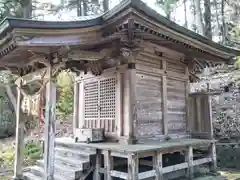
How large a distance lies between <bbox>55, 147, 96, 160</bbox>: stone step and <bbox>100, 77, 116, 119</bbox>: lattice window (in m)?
1.03

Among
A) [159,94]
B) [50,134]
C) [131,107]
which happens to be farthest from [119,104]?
[50,134]

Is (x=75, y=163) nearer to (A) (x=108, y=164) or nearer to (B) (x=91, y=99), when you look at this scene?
(A) (x=108, y=164)

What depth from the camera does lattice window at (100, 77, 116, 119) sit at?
Answer: 219 inches

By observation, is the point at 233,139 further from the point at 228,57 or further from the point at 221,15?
the point at 221,15

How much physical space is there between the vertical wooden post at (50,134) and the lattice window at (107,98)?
1509 mm

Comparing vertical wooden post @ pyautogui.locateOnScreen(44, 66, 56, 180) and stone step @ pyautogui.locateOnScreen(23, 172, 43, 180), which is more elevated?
vertical wooden post @ pyautogui.locateOnScreen(44, 66, 56, 180)

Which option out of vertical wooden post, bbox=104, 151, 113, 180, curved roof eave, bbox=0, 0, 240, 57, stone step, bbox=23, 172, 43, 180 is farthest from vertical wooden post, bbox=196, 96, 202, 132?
stone step, bbox=23, 172, 43, 180

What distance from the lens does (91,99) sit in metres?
6.18

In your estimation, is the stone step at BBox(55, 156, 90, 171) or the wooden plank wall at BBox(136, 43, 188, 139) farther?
the wooden plank wall at BBox(136, 43, 188, 139)

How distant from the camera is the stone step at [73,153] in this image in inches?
190

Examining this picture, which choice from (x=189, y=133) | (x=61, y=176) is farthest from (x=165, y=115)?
(x=61, y=176)

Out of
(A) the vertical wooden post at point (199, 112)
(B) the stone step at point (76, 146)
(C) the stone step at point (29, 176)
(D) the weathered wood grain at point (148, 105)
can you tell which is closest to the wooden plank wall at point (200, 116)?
(A) the vertical wooden post at point (199, 112)

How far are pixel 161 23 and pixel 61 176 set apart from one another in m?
3.38

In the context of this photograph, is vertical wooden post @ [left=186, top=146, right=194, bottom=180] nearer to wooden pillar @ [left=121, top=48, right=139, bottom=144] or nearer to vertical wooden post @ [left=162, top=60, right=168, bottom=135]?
vertical wooden post @ [left=162, top=60, right=168, bottom=135]
